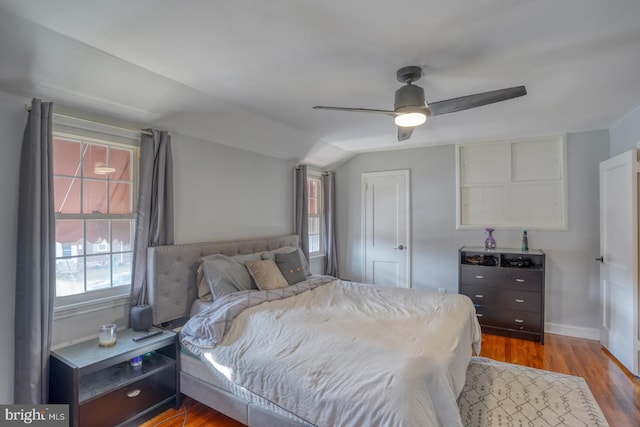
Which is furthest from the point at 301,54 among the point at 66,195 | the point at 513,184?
the point at 513,184

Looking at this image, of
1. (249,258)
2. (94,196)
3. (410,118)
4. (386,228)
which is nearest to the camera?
(410,118)

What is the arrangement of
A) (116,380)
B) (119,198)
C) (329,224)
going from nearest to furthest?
(116,380) → (119,198) → (329,224)

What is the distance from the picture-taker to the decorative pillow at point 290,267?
11.1 ft

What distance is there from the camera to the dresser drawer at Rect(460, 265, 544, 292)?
3775mm

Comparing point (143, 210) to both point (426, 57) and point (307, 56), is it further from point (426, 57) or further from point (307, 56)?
point (426, 57)

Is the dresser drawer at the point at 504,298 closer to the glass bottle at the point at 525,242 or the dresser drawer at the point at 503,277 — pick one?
the dresser drawer at the point at 503,277

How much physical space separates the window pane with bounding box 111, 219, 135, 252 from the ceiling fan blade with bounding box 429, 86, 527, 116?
2655 mm

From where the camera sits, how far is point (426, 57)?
2121mm

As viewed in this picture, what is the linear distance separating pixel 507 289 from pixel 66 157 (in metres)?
4.60

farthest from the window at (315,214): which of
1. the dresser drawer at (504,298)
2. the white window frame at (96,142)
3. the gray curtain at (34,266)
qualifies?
the gray curtain at (34,266)

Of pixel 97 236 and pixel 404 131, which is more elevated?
pixel 404 131

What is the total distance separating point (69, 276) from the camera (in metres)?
2.41

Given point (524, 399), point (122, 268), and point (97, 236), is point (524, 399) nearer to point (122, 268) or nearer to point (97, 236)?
point (122, 268)

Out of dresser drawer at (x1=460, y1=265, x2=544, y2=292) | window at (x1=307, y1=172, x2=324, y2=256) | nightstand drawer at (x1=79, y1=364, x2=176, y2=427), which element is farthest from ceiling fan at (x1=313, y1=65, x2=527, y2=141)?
window at (x1=307, y1=172, x2=324, y2=256)
